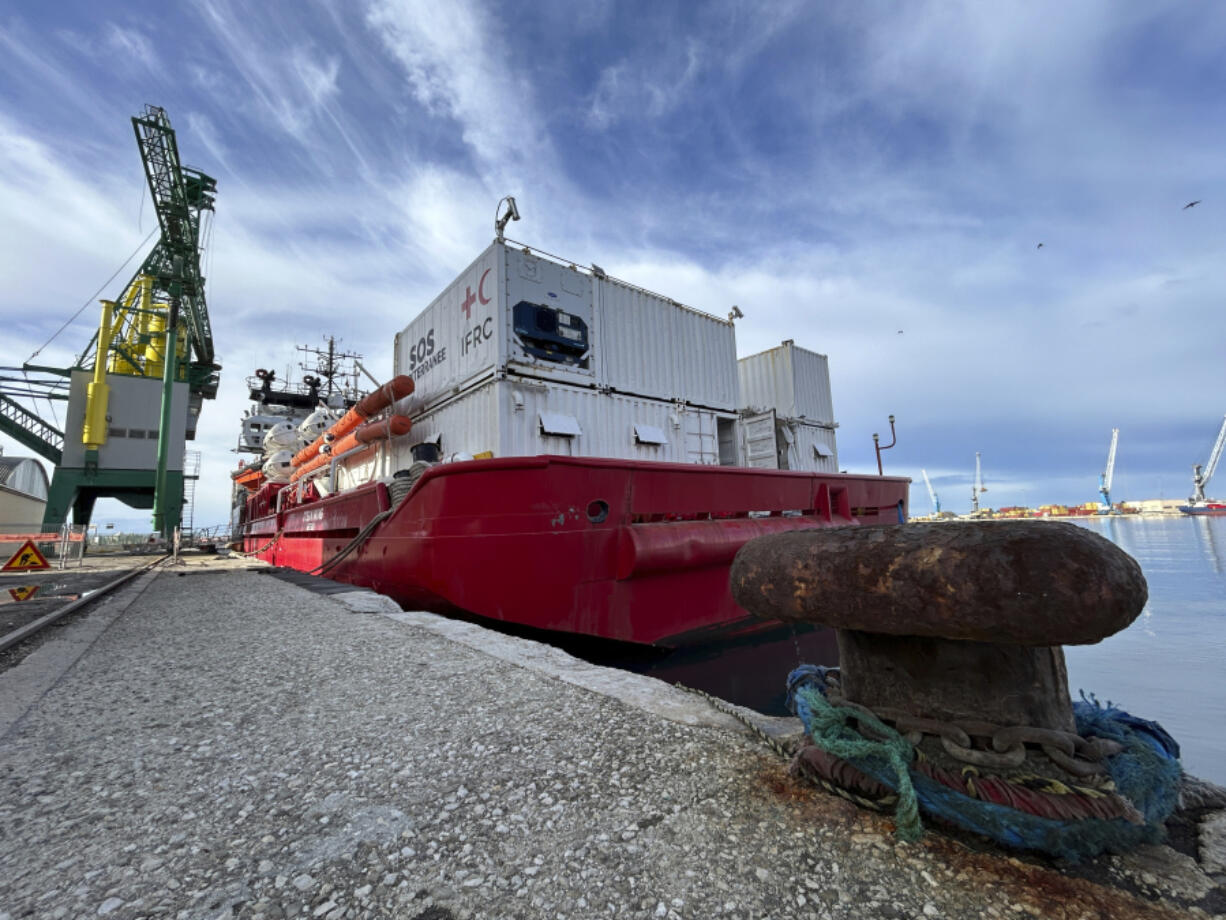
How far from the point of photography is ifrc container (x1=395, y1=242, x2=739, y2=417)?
6902mm

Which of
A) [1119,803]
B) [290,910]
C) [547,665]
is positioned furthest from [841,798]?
[547,665]

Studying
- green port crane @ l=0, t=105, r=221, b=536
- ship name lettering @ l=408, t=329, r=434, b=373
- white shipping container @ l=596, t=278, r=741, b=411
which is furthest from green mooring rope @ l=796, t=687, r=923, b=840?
green port crane @ l=0, t=105, r=221, b=536

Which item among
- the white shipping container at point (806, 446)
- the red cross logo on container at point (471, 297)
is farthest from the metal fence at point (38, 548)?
the white shipping container at point (806, 446)

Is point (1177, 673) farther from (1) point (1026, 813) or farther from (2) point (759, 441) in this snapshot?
(2) point (759, 441)

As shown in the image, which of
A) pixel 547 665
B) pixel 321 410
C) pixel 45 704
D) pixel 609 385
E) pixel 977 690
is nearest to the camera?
pixel 977 690

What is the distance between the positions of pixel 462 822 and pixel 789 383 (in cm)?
1097

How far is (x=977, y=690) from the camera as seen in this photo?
4.04ft

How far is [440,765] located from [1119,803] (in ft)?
5.33

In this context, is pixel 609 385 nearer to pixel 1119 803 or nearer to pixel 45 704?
pixel 45 704

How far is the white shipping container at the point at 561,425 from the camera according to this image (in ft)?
21.3

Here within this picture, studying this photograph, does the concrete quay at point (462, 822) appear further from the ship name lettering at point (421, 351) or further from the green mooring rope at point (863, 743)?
the ship name lettering at point (421, 351)

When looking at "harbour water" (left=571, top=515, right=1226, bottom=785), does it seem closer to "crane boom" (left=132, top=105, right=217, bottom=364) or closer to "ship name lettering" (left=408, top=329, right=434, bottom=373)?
"ship name lettering" (left=408, top=329, right=434, bottom=373)

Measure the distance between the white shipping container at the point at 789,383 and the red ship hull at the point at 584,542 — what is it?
18.0ft

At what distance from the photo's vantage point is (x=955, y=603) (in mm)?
1072
